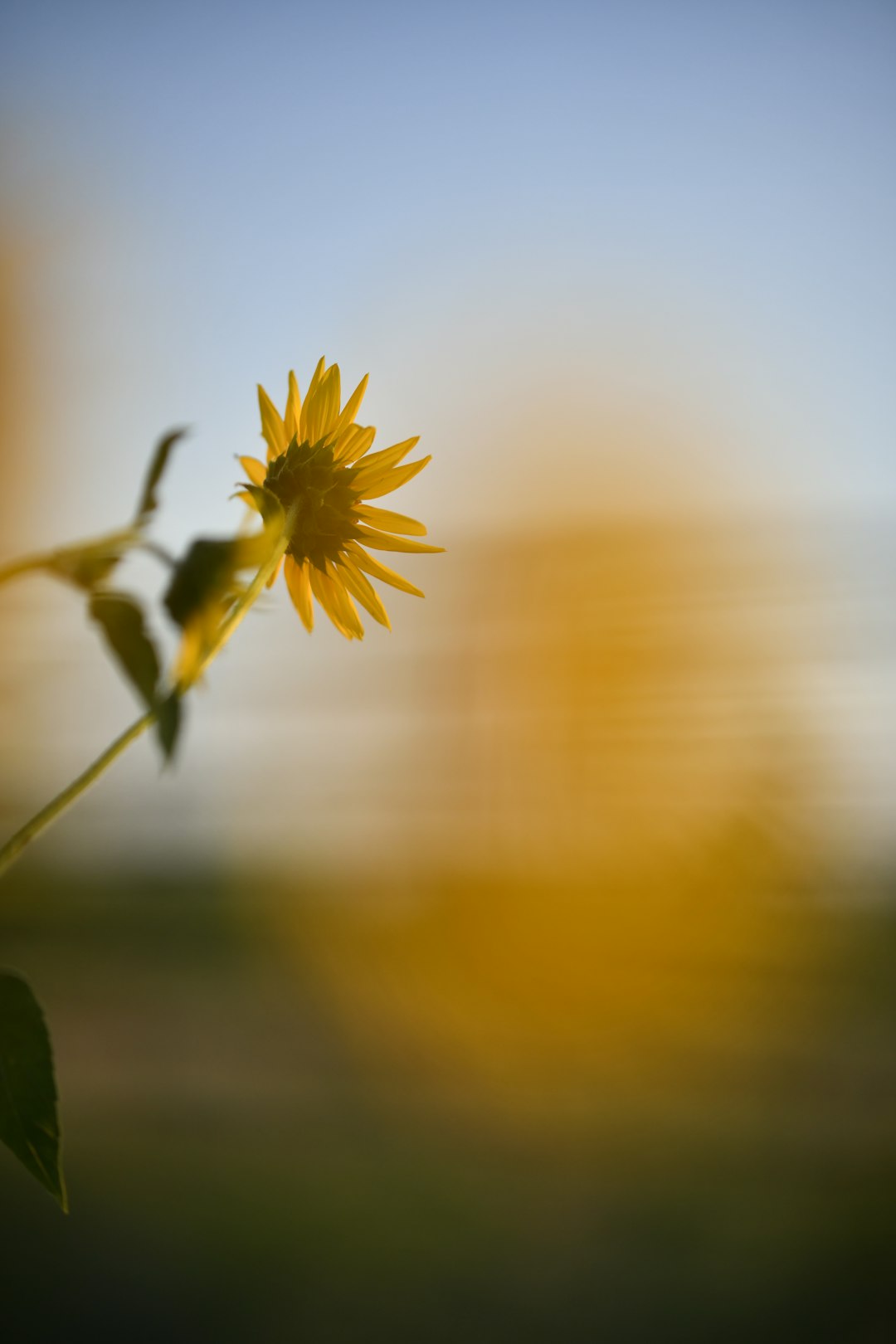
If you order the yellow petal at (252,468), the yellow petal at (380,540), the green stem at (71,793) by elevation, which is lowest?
the green stem at (71,793)

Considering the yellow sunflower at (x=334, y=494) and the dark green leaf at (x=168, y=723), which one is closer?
the dark green leaf at (x=168, y=723)

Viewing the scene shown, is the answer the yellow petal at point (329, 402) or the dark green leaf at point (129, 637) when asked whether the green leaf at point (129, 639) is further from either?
the yellow petal at point (329, 402)

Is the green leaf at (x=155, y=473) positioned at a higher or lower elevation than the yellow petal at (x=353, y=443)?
lower

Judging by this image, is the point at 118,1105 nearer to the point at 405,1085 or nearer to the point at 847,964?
the point at 405,1085

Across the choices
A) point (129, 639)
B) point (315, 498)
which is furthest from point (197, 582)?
point (315, 498)

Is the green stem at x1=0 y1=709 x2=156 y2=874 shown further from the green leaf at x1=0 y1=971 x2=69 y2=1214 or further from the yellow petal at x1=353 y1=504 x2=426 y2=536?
the yellow petal at x1=353 y1=504 x2=426 y2=536

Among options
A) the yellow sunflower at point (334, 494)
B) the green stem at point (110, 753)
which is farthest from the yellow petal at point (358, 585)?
the green stem at point (110, 753)

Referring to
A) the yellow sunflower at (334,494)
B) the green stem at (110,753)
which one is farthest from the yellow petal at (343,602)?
the green stem at (110,753)

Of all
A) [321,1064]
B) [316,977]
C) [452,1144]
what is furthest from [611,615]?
[452,1144]

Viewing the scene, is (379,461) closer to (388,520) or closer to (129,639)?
(388,520)
